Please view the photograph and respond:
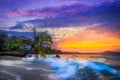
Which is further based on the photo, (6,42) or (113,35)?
(6,42)

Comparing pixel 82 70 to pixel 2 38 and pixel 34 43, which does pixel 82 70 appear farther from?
pixel 2 38

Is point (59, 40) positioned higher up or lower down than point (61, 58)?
higher up

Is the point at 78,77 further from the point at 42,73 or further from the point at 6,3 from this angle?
the point at 6,3

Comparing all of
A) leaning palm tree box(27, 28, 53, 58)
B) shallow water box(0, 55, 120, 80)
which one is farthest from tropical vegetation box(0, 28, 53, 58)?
shallow water box(0, 55, 120, 80)

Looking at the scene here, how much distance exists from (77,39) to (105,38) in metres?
0.30

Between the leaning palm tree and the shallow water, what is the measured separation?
9 cm

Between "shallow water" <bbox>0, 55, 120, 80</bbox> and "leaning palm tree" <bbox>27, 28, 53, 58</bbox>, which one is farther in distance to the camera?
"leaning palm tree" <bbox>27, 28, 53, 58</bbox>

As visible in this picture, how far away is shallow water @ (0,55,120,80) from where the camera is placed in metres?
2.72

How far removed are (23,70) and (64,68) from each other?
463mm

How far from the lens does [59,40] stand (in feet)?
9.45

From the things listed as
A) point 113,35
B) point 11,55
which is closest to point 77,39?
point 113,35

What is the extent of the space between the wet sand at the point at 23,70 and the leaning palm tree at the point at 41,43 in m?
0.13

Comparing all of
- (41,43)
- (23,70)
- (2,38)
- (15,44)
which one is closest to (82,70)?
(41,43)

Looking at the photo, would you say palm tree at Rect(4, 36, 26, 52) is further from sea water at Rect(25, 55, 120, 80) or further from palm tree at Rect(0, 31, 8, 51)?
sea water at Rect(25, 55, 120, 80)
